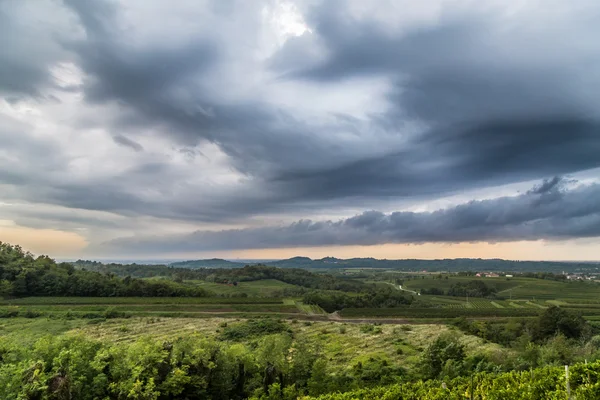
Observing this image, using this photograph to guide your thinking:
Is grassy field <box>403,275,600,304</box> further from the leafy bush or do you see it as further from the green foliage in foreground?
the green foliage in foreground

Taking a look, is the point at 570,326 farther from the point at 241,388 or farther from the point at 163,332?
the point at 163,332

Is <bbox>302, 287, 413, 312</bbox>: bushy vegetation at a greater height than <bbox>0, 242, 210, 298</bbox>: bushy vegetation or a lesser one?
lesser

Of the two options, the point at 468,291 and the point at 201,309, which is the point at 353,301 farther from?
the point at 468,291

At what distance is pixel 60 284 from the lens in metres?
114

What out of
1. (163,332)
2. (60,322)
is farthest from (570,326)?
(60,322)

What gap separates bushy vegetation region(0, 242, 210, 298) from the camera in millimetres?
112731

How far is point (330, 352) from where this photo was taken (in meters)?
51.5

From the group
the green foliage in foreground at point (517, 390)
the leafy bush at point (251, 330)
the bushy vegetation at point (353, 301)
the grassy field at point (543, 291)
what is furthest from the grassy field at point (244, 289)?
the green foliage in foreground at point (517, 390)

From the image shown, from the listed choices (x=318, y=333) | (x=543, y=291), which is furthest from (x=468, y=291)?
(x=318, y=333)

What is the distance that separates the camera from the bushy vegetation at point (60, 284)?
112731 mm

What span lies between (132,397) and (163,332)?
51.4 m

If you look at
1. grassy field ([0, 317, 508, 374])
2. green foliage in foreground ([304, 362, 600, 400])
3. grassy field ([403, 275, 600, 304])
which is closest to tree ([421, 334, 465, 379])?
grassy field ([0, 317, 508, 374])

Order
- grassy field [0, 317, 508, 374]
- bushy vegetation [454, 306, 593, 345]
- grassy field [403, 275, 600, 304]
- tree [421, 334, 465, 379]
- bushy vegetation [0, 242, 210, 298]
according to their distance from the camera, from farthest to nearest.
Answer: grassy field [403, 275, 600, 304] < bushy vegetation [0, 242, 210, 298] < bushy vegetation [454, 306, 593, 345] < grassy field [0, 317, 508, 374] < tree [421, 334, 465, 379]

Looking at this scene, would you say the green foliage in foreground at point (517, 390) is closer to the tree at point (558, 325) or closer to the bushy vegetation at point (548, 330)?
the bushy vegetation at point (548, 330)
